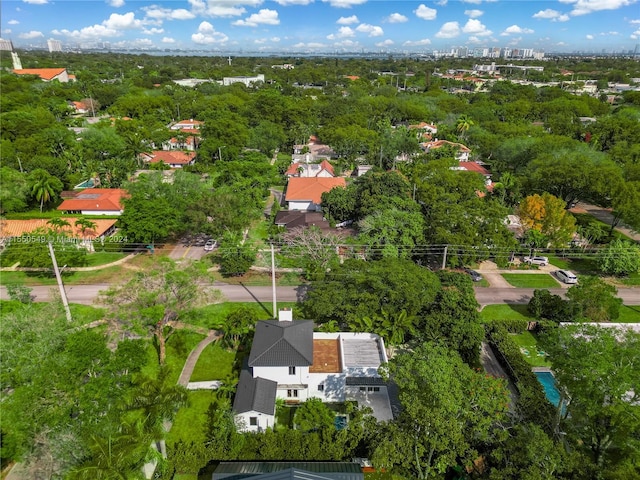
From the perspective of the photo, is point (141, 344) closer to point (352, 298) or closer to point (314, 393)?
point (314, 393)

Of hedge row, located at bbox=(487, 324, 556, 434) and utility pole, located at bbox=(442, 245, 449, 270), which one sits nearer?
hedge row, located at bbox=(487, 324, 556, 434)

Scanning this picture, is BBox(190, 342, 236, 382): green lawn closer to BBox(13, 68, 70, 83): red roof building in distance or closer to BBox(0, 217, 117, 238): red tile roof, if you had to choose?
BBox(0, 217, 117, 238): red tile roof

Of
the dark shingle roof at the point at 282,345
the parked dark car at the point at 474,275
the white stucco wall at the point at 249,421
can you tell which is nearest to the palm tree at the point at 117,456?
the white stucco wall at the point at 249,421

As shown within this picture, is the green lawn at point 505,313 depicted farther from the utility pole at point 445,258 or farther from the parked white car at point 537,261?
the parked white car at point 537,261

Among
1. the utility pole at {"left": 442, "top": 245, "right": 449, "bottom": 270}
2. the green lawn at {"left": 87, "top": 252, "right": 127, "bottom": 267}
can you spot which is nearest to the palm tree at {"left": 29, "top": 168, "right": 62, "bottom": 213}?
the green lawn at {"left": 87, "top": 252, "right": 127, "bottom": 267}

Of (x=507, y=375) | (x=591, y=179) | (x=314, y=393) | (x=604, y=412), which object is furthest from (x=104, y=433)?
(x=591, y=179)

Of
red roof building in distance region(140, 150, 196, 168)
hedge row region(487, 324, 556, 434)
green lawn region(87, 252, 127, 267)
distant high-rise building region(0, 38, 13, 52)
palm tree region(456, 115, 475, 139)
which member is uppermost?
distant high-rise building region(0, 38, 13, 52)
